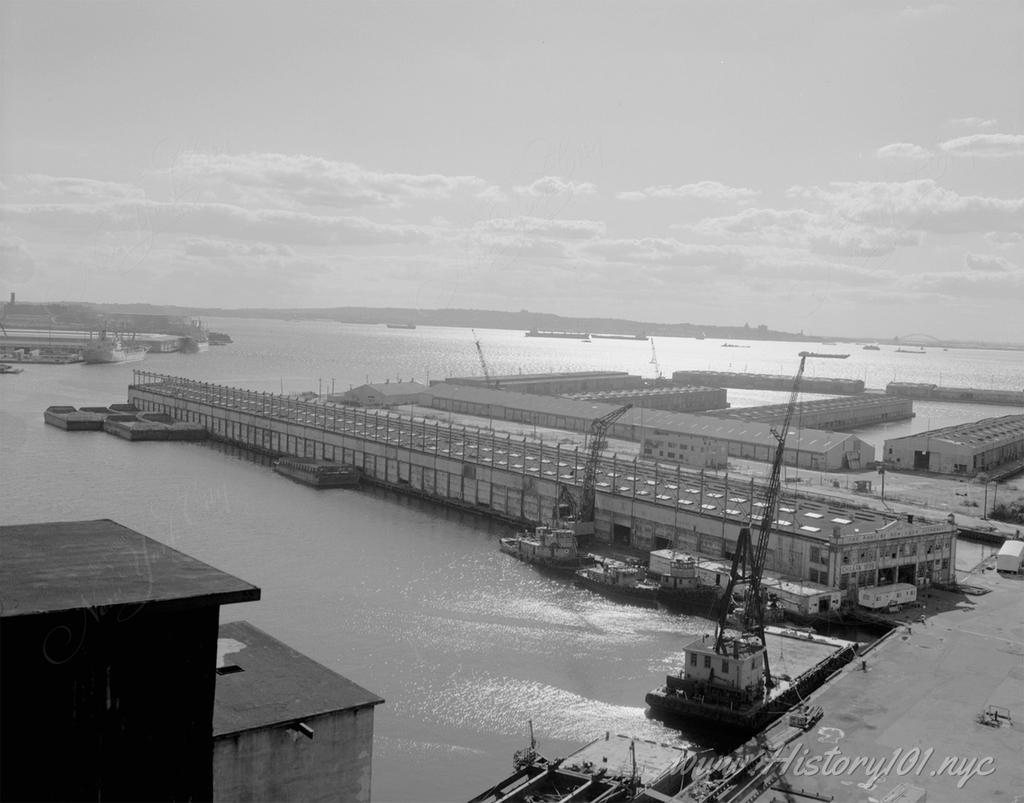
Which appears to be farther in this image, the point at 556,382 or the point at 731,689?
the point at 556,382

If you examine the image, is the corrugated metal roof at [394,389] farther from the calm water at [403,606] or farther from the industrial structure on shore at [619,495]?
the calm water at [403,606]

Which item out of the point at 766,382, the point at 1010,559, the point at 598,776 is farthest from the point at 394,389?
the point at 598,776

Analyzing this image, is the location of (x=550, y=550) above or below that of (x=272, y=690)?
below

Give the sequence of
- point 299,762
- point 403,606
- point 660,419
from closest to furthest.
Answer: point 299,762 → point 403,606 → point 660,419

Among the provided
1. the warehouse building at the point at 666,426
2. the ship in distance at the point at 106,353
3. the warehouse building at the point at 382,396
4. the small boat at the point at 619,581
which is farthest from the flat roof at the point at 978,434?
the ship in distance at the point at 106,353

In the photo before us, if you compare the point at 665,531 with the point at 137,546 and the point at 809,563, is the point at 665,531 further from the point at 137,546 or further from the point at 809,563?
the point at 137,546

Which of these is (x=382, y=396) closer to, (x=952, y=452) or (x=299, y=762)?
(x=952, y=452)
